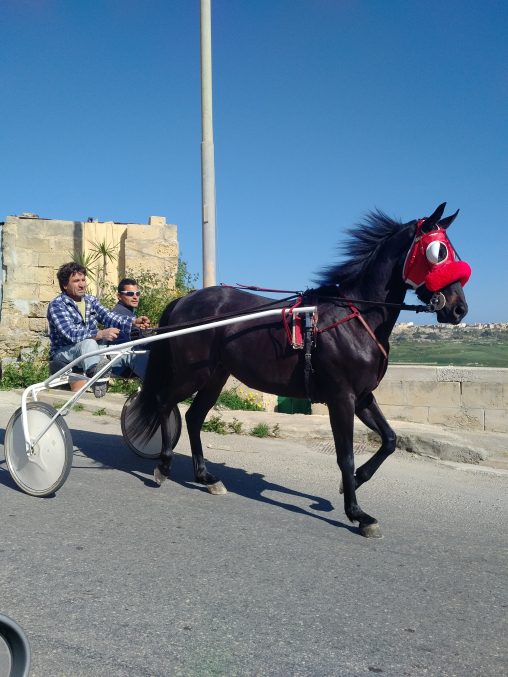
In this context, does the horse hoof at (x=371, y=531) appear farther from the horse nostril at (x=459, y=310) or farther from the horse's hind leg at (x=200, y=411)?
the horse's hind leg at (x=200, y=411)

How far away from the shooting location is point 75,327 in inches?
233

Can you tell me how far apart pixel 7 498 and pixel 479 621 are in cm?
351

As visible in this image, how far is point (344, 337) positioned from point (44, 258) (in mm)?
8130

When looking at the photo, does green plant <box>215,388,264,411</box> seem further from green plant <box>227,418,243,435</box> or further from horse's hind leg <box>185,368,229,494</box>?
horse's hind leg <box>185,368,229,494</box>

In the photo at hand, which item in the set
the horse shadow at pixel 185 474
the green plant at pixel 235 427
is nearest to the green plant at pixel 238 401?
the green plant at pixel 235 427

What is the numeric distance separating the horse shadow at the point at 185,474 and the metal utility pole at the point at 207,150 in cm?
300

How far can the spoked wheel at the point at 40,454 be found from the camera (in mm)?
5102

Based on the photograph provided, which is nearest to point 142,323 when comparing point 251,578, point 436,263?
point 436,263

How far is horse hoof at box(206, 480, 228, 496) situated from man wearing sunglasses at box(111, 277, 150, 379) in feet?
4.43

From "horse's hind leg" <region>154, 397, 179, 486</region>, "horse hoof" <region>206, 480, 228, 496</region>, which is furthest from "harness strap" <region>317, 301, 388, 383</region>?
"horse's hind leg" <region>154, 397, 179, 486</region>

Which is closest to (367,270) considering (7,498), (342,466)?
(342,466)

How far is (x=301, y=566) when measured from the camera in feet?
13.0

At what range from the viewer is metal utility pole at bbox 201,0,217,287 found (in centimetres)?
924

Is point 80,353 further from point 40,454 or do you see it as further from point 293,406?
point 293,406
